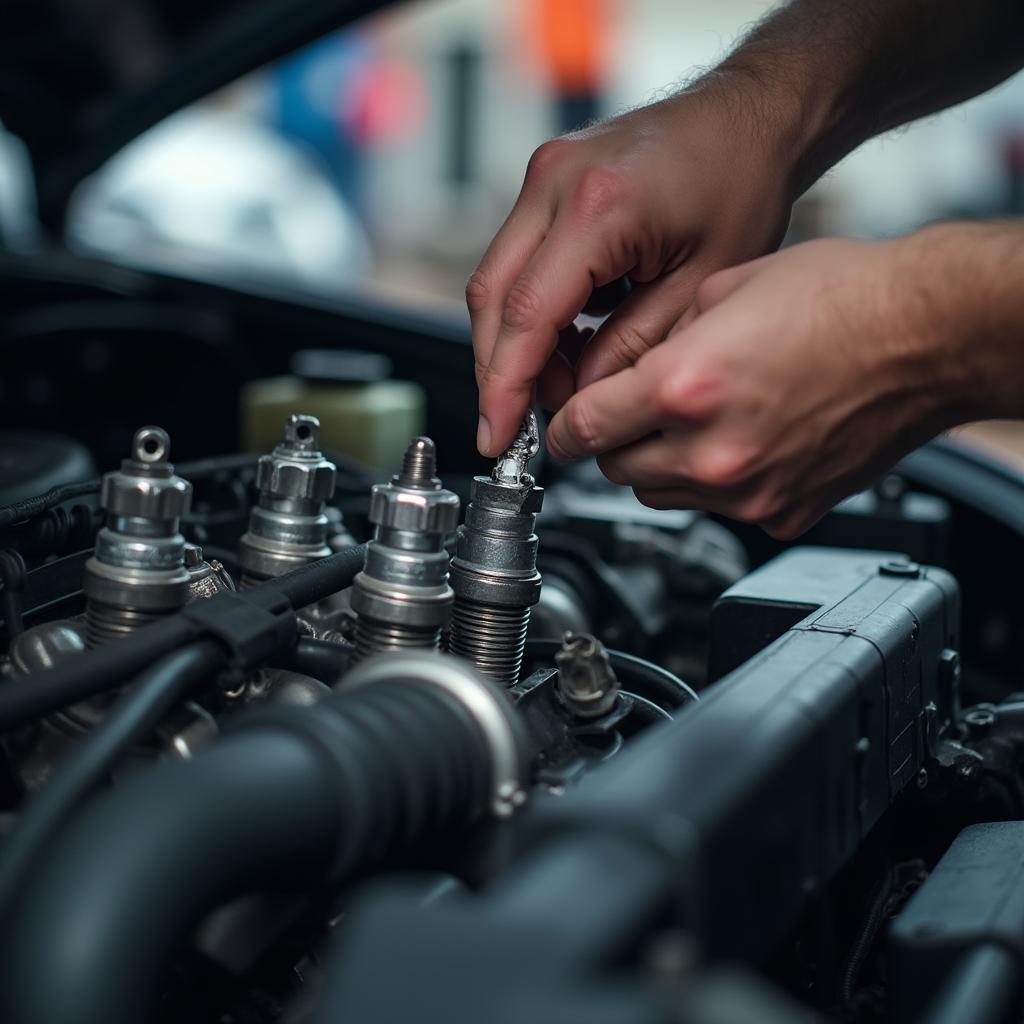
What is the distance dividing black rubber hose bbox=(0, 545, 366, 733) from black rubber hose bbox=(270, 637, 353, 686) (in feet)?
0.10

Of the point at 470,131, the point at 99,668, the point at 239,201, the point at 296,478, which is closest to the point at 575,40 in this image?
the point at 470,131

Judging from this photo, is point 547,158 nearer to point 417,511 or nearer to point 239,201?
point 417,511

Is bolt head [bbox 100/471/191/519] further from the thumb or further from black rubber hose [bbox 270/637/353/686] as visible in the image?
the thumb

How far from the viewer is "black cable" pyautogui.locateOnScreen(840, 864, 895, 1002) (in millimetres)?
733

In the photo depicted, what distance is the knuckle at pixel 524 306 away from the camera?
0.85 meters

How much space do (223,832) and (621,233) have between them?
0.54 metres

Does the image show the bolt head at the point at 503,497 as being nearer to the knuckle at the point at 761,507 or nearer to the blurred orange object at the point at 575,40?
the knuckle at the point at 761,507

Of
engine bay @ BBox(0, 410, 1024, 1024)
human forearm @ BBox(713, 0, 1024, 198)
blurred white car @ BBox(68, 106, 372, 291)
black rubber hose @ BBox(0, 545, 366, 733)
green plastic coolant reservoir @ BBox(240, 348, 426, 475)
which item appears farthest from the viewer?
blurred white car @ BBox(68, 106, 372, 291)

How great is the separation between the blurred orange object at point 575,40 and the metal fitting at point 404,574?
31.4 ft

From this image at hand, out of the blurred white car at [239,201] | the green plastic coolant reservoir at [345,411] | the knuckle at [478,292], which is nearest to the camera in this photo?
the knuckle at [478,292]

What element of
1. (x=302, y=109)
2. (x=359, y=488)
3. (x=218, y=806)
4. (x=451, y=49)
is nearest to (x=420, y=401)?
(x=359, y=488)

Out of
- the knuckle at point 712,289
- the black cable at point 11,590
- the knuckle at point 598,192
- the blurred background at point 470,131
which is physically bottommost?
the blurred background at point 470,131

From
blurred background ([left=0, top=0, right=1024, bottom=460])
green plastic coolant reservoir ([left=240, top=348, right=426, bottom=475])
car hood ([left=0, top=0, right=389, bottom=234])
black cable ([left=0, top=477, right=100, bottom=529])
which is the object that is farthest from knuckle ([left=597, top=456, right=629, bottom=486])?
blurred background ([left=0, top=0, right=1024, bottom=460])

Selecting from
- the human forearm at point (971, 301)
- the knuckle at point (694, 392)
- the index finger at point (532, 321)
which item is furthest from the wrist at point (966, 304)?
the index finger at point (532, 321)
